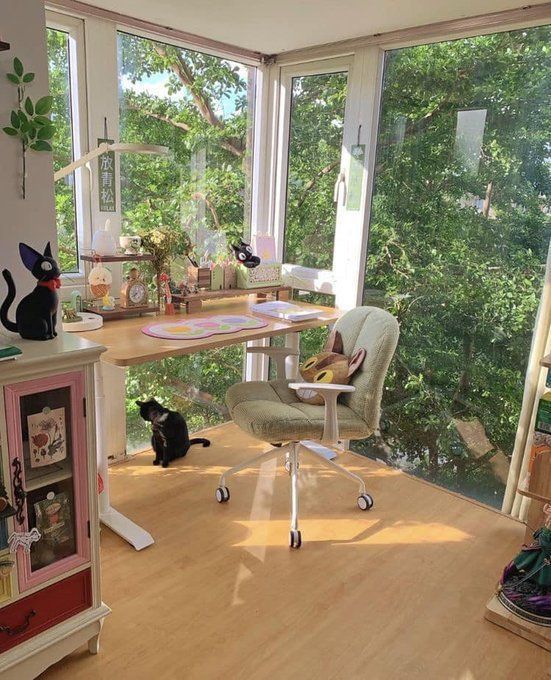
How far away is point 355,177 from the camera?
10.0 feet

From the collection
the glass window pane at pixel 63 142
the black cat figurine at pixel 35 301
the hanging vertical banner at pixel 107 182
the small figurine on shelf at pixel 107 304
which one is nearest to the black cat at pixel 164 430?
the small figurine on shelf at pixel 107 304

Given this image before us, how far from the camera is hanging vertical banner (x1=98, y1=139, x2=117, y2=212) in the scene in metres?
2.73

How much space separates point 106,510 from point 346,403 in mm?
1174

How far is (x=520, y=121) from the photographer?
2512 millimetres

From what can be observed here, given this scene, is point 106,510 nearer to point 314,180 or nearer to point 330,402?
point 330,402

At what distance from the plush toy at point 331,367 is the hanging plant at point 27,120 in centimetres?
141

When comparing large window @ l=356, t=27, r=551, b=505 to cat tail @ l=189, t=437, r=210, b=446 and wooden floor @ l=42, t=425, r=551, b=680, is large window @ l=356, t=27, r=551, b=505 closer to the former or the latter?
wooden floor @ l=42, t=425, r=551, b=680

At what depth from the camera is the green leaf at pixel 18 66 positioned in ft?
5.28

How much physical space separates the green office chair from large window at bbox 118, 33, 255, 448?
84 centimetres

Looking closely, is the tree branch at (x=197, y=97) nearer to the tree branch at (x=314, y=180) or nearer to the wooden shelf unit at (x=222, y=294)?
the tree branch at (x=314, y=180)

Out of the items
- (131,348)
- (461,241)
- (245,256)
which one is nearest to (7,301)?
(131,348)

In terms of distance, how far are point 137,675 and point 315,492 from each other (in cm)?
130

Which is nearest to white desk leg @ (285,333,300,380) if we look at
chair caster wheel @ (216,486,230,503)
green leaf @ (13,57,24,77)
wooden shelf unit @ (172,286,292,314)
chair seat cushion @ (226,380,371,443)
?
wooden shelf unit @ (172,286,292,314)

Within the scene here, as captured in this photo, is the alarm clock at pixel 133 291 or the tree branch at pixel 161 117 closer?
the alarm clock at pixel 133 291
